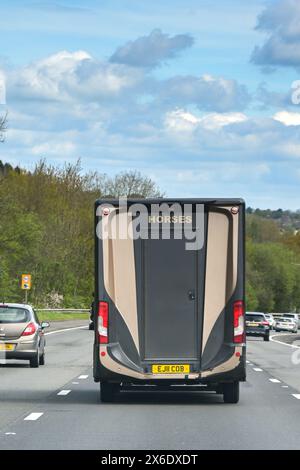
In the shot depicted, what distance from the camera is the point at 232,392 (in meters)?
18.1

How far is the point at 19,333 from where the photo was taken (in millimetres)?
26453

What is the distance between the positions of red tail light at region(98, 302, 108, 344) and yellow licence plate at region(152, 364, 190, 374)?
82 cm

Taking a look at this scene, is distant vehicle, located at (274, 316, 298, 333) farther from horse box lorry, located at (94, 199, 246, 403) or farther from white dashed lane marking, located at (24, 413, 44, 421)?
white dashed lane marking, located at (24, 413, 44, 421)

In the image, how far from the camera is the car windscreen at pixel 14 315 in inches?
1054

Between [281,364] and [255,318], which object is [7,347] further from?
[255,318]

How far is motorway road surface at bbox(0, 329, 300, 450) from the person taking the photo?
12.6 m

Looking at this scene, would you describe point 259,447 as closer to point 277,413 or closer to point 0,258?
point 277,413

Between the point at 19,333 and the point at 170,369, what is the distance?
976 centimetres

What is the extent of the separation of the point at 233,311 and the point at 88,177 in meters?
83.1

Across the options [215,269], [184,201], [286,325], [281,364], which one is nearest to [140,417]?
[215,269]

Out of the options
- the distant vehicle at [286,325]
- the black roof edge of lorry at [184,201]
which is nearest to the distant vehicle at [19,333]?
the black roof edge of lorry at [184,201]

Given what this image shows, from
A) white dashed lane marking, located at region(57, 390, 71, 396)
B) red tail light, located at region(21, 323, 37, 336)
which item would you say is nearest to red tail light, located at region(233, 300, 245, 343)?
white dashed lane marking, located at region(57, 390, 71, 396)

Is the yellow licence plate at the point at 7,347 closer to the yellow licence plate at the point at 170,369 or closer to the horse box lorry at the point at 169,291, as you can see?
the horse box lorry at the point at 169,291

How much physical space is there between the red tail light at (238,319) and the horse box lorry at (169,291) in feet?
0.05
